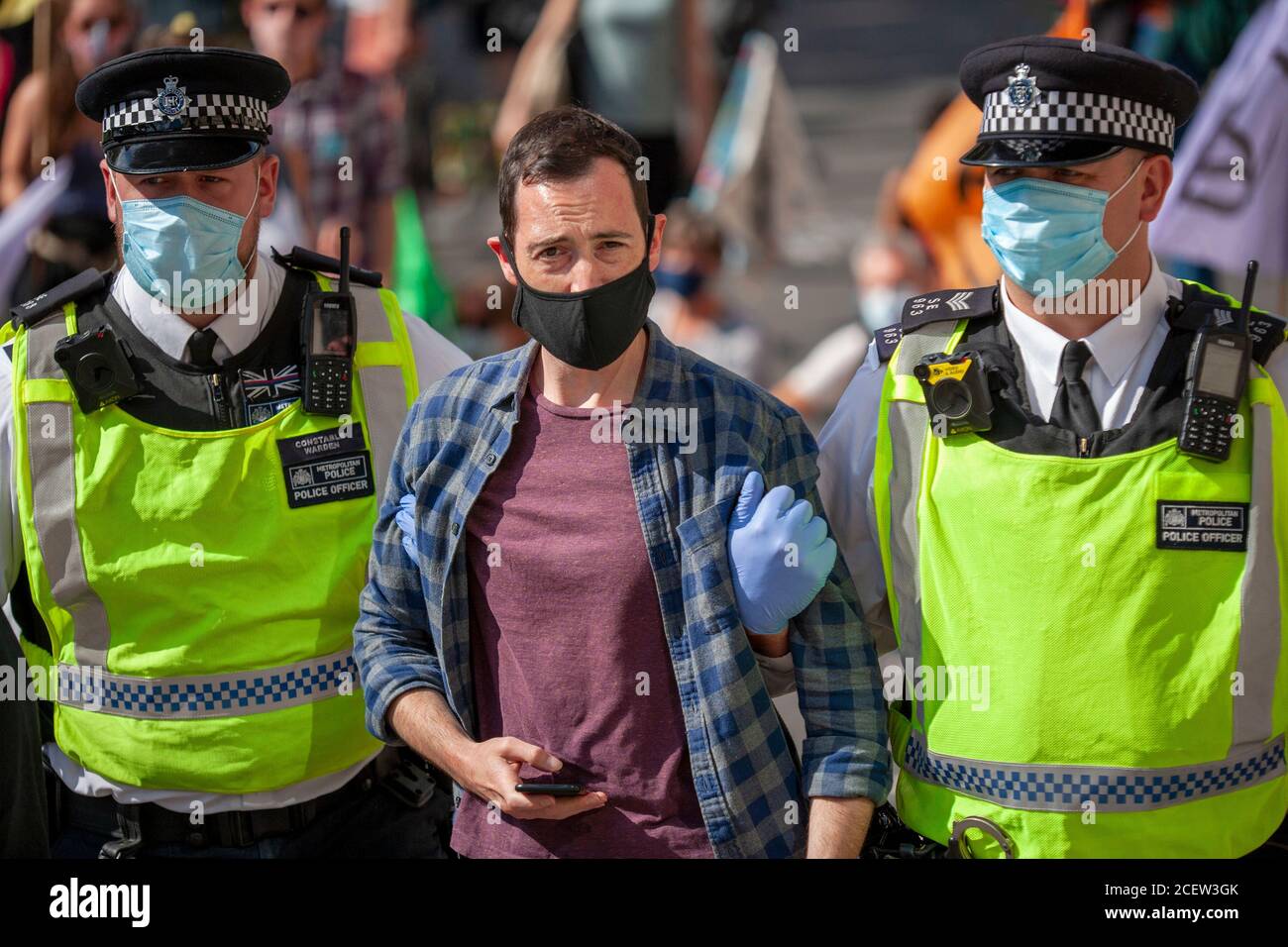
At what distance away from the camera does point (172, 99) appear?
3.51 meters

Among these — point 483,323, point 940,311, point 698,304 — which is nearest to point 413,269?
point 483,323

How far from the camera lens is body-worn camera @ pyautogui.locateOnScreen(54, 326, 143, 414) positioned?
344cm

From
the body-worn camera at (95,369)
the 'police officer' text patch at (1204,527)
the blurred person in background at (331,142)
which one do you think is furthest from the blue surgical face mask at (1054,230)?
the blurred person in background at (331,142)

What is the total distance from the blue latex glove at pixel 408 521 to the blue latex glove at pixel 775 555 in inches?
24.2

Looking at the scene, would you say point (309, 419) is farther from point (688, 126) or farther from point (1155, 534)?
point (688, 126)

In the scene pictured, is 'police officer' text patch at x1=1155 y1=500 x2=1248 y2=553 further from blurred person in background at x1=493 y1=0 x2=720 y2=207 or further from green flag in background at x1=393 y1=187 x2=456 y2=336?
blurred person in background at x1=493 y1=0 x2=720 y2=207

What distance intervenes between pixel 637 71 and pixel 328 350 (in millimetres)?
6572

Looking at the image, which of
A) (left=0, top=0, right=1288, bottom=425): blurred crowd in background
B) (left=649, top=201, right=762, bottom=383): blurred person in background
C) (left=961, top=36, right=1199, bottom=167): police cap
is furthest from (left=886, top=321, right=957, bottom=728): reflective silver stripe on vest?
(left=649, top=201, right=762, bottom=383): blurred person in background

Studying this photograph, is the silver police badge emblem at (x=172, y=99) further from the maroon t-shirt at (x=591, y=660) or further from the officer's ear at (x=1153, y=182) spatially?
the officer's ear at (x=1153, y=182)

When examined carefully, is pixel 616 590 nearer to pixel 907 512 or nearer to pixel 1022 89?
pixel 907 512

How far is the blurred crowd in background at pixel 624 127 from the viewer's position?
7.82m

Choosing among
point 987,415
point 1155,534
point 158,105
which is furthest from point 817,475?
point 158,105
